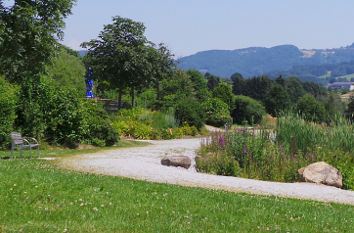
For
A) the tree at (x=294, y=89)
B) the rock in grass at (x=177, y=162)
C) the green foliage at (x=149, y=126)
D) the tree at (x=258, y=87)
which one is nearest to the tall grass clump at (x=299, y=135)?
the rock in grass at (x=177, y=162)

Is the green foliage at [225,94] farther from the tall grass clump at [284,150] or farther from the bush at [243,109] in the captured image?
the tall grass clump at [284,150]

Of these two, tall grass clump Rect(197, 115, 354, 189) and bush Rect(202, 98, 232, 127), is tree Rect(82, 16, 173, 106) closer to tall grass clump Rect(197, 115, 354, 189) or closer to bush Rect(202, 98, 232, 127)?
bush Rect(202, 98, 232, 127)

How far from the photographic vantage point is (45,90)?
63.8 ft

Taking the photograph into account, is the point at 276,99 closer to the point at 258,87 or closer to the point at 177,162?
the point at 258,87

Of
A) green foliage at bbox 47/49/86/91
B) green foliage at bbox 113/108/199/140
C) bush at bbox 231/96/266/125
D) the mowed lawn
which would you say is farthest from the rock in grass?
bush at bbox 231/96/266/125

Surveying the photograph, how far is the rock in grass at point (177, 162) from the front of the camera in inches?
591

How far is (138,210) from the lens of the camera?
741 centimetres

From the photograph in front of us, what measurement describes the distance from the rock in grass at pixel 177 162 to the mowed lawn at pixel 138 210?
5.46 metres

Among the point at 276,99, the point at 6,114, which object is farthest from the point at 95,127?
the point at 276,99

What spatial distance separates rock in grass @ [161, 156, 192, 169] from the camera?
15000 millimetres

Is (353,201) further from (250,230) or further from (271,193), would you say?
(250,230)

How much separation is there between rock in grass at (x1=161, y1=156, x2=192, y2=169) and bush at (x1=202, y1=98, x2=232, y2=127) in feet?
77.3

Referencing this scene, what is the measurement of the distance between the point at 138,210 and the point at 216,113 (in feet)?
106

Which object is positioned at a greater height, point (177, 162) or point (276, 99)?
point (276, 99)
